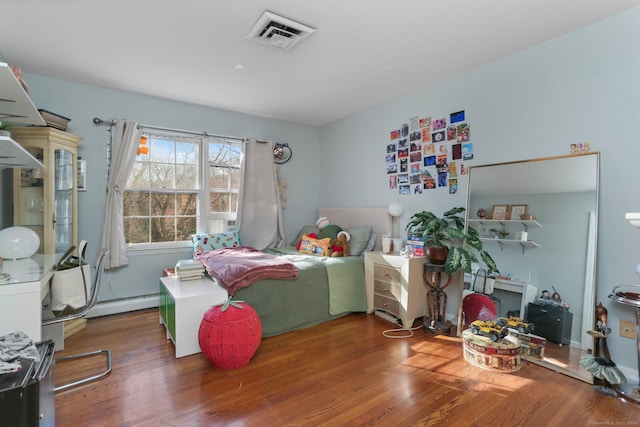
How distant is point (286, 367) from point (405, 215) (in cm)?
209

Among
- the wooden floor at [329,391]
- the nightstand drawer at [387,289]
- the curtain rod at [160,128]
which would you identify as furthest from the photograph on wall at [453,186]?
the curtain rod at [160,128]

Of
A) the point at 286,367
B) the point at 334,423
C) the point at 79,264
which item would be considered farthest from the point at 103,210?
the point at 334,423

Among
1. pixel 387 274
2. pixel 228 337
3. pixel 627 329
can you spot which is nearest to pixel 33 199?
pixel 228 337

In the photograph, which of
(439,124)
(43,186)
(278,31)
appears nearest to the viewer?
(278,31)

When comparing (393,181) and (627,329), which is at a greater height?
(393,181)

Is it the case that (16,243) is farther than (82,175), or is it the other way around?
(82,175)

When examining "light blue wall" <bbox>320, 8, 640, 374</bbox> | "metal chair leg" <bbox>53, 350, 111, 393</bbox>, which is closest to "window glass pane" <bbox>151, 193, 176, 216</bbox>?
"metal chair leg" <bbox>53, 350, 111, 393</bbox>

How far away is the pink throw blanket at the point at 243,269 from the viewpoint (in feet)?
8.48

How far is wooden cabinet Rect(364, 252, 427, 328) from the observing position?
2900 mm

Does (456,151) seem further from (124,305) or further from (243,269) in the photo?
(124,305)

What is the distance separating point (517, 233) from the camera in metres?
2.51

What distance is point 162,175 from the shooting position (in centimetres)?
375

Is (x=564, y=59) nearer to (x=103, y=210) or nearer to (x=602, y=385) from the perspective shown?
(x=602, y=385)

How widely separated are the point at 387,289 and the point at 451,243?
0.77 meters
